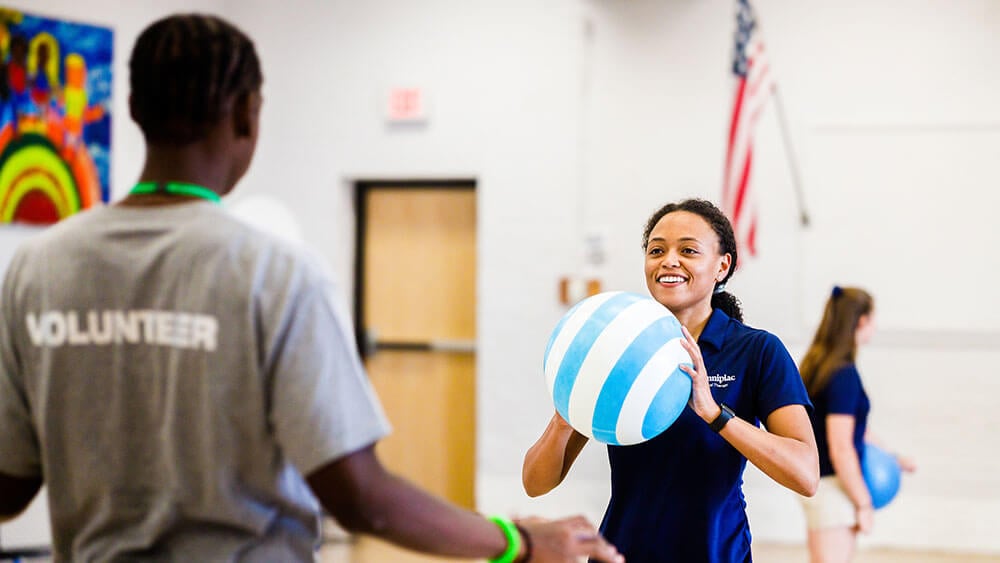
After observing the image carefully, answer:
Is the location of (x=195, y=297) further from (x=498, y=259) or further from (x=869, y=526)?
(x=498, y=259)

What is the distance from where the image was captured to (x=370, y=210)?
5.58 metres

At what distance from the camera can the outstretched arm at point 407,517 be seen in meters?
1.05

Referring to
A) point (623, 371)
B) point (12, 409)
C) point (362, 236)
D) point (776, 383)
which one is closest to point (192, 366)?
point (12, 409)

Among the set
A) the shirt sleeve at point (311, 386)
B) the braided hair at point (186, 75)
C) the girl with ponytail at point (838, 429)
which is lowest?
the girl with ponytail at point (838, 429)

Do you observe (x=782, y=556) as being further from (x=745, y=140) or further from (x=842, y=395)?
(x=745, y=140)

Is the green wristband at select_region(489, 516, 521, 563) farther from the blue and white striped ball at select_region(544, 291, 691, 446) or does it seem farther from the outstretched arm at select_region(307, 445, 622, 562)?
the blue and white striped ball at select_region(544, 291, 691, 446)

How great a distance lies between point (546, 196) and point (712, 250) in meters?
3.63

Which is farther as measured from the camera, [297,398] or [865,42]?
[865,42]

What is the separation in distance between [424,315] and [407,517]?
4.40m

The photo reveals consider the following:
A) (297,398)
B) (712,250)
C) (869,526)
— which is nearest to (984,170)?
(869,526)

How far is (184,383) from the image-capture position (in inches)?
41.6

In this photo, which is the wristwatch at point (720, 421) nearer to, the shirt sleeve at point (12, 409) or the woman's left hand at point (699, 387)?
the woman's left hand at point (699, 387)

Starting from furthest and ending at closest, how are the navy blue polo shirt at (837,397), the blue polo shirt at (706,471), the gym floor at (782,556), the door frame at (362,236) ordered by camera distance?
the door frame at (362,236), the gym floor at (782,556), the navy blue polo shirt at (837,397), the blue polo shirt at (706,471)

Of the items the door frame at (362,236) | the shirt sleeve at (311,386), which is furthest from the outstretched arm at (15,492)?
the door frame at (362,236)
